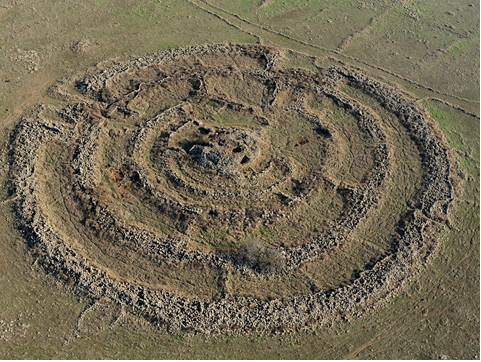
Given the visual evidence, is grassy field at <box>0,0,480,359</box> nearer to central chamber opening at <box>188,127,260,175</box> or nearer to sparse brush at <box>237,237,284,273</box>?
sparse brush at <box>237,237,284,273</box>

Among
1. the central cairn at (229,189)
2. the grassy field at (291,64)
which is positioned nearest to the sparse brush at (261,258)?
the central cairn at (229,189)

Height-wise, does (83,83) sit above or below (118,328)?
above

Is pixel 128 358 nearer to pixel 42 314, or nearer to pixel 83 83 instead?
pixel 42 314

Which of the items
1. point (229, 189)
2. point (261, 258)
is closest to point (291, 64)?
point (229, 189)

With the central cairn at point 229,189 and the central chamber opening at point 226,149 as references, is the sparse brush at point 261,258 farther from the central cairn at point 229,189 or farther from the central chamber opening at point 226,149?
the central chamber opening at point 226,149

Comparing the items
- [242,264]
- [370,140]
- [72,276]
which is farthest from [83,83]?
[370,140]

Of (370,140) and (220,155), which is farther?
(370,140)

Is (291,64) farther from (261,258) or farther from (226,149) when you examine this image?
(261,258)
